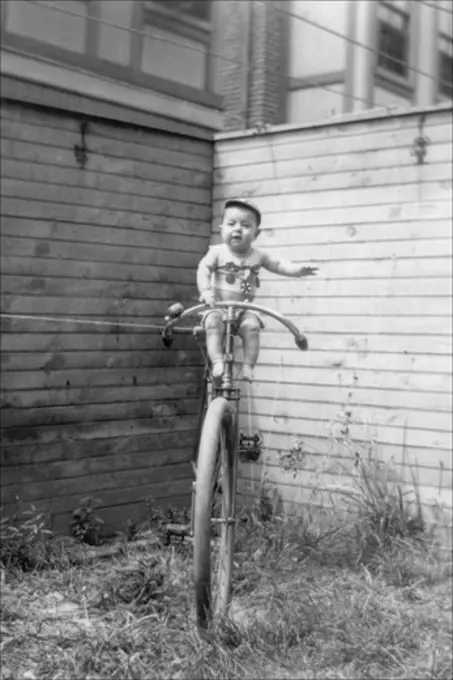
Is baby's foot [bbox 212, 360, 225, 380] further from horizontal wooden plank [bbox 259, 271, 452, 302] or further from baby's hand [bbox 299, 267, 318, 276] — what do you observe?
horizontal wooden plank [bbox 259, 271, 452, 302]

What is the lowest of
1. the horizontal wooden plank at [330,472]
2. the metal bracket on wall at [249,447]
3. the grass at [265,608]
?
the grass at [265,608]

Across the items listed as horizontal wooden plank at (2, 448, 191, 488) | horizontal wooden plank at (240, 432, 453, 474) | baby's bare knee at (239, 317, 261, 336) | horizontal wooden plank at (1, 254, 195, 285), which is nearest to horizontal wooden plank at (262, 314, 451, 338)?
horizontal wooden plank at (240, 432, 453, 474)

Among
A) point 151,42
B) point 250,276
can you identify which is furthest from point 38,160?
point 151,42

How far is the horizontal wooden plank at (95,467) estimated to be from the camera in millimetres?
6484

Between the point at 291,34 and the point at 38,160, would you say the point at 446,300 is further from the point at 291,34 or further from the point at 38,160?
the point at 291,34

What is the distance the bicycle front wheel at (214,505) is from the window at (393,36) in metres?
10.1

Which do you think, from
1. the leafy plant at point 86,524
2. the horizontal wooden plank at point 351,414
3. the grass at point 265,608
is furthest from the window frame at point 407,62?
the leafy plant at point 86,524

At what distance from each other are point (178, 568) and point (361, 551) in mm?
1172

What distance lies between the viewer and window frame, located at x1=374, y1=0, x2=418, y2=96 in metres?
13.5

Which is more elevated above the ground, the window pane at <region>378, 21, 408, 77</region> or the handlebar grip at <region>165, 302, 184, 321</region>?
the window pane at <region>378, 21, 408, 77</region>

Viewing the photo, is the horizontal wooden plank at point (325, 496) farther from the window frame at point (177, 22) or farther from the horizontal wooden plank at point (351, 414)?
the window frame at point (177, 22)

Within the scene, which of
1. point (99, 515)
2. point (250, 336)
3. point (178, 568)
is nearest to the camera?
point (250, 336)

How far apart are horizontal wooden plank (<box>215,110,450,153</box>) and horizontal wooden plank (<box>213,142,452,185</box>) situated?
140 millimetres

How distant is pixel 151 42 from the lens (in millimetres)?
11383
